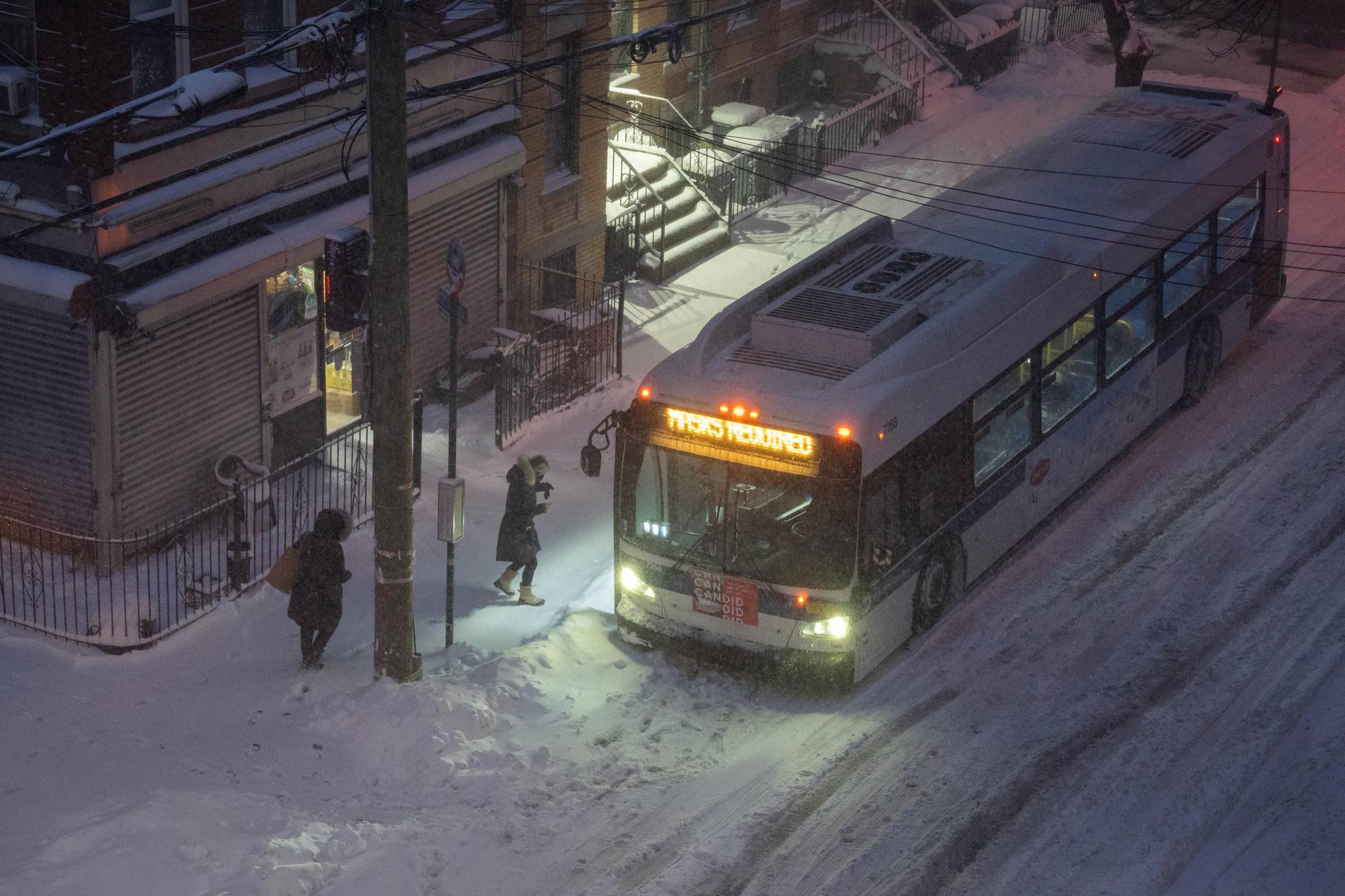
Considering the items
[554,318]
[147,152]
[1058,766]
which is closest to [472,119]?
[554,318]

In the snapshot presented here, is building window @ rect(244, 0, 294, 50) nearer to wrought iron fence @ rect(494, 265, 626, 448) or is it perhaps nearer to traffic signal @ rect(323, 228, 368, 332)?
wrought iron fence @ rect(494, 265, 626, 448)

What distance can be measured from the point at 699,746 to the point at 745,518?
69.9 inches

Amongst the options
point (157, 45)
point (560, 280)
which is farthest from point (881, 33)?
point (157, 45)

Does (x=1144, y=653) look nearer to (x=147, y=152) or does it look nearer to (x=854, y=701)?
(x=854, y=701)

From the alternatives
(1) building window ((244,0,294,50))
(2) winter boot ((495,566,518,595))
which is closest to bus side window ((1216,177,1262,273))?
(2) winter boot ((495,566,518,595))

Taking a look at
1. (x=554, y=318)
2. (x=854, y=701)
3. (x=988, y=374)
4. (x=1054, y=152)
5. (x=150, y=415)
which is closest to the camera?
(x=854, y=701)

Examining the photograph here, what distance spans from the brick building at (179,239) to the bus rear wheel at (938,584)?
205 inches

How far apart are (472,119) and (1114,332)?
316 inches

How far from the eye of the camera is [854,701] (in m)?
13.5

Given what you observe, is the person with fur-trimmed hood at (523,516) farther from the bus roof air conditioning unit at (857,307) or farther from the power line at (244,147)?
the power line at (244,147)

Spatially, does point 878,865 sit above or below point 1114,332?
below

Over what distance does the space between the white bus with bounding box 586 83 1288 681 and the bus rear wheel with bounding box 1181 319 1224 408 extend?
12 cm

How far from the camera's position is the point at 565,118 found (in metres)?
22.7

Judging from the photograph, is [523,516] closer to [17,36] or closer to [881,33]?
[17,36]
